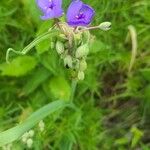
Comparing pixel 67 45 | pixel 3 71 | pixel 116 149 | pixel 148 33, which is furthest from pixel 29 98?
pixel 67 45

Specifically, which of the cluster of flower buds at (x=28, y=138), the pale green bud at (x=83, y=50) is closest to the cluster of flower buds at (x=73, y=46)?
the pale green bud at (x=83, y=50)

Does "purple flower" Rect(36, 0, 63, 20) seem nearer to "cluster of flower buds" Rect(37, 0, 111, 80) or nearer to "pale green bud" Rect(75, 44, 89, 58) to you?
"cluster of flower buds" Rect(37, 0, 111, 80)

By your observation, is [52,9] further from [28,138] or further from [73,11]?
[28,138]

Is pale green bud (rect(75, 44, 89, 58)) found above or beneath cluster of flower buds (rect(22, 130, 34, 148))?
above

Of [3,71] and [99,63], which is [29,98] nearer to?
[3,71]

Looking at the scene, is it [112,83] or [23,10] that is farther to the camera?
[112,83]

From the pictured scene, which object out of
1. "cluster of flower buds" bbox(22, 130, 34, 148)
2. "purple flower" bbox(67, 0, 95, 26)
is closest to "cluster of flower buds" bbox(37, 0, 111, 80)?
"purple flower" bbox(67, 0, 95, 26)

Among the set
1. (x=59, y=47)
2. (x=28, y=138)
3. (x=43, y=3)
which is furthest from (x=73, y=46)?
(x=28, y=138)
